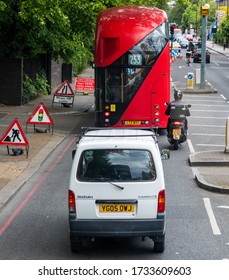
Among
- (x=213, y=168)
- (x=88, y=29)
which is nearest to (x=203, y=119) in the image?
(x=88, y=29)

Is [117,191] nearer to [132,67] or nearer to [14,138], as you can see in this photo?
[14,138]

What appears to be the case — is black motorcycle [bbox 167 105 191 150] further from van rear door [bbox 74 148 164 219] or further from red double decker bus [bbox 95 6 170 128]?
van rear door [bbox 74 148 164 219]

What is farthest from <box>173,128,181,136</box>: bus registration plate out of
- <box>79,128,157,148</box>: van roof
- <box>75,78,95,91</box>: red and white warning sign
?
<box>75,78,95,91</box>: red and white warning sign

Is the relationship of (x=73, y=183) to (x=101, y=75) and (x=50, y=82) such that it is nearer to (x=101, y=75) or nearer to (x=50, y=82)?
(x=101, y=75)

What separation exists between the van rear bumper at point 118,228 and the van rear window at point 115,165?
2.06 ft

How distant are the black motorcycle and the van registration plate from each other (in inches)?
438

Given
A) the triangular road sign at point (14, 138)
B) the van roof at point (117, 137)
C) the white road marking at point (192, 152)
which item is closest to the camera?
the van roof at point (117, 137)

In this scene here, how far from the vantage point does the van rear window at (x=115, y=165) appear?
10.9m

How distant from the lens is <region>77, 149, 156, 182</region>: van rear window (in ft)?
35.8

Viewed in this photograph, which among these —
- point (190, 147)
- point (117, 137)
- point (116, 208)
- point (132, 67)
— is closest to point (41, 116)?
point (132, 67)

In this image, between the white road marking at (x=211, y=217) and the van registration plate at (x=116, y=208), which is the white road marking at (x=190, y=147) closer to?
the white road marking at (x=211, y=217)

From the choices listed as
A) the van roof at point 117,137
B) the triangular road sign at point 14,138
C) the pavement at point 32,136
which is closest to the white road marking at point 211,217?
the van roof at point 117,137

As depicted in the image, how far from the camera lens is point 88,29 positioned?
32094mm

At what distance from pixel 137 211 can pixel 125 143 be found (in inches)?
39.8
